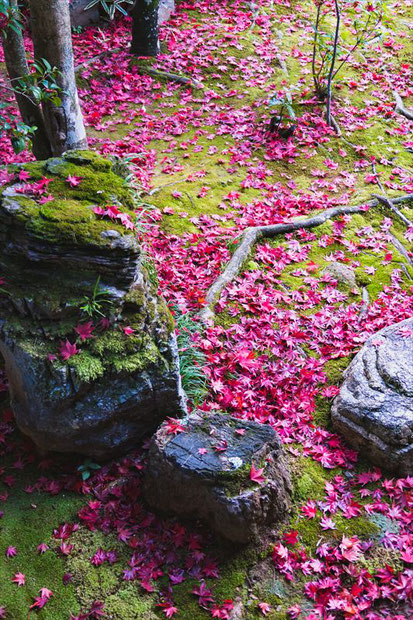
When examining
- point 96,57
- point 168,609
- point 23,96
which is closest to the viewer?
point 168,609

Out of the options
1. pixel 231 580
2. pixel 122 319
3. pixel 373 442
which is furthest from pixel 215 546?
pixel 122 319

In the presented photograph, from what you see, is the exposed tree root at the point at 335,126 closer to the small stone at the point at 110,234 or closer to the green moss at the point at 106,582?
the small stone at the point at 110,234

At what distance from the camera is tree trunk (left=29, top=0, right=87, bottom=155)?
5.35m

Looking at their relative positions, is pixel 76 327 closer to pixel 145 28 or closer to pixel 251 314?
pixel 251 314

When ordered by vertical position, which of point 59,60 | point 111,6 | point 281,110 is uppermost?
point 111,6

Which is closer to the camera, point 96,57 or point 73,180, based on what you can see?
point 73,180

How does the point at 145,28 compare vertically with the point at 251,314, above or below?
above

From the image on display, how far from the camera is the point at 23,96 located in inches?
245

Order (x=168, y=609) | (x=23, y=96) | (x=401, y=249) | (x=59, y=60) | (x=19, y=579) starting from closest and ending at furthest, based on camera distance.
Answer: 1. (x=168, y=609)
2. (x=19, y=579)
3. (x=59, y=60)
4. (x=23, y=96)
5. (x=401, y=249)

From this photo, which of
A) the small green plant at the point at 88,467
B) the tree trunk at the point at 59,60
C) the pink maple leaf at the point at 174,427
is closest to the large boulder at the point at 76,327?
the small green plant at the point at 88,467

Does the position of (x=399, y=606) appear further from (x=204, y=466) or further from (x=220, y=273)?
(x=220, y=273)

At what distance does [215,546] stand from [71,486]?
4.29 feet

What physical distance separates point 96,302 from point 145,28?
8.53 m

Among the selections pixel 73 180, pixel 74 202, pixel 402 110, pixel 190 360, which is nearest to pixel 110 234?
pixel 74 202
